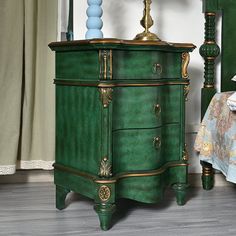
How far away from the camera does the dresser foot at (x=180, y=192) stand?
2477 millimetres

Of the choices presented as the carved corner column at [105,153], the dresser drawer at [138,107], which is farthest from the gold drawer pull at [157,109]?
the carved corner column at [105,153]

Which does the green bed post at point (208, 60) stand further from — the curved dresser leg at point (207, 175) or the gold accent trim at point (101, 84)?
the gold accent trim at point (101, 84)

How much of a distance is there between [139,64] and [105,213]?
68 cm

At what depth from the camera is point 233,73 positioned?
290 cm

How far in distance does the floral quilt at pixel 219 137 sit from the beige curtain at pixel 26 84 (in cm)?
90

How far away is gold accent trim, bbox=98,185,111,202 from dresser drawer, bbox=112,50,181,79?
0.49 metres

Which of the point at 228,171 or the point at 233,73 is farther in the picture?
the point at 233,73

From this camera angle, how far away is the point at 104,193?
6.83 ft

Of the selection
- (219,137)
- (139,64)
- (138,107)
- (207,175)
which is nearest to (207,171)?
(207,175)

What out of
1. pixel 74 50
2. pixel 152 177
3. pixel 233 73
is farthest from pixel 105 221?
pixel 233 73

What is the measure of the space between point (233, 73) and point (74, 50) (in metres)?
1.15

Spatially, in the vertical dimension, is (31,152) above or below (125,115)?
below

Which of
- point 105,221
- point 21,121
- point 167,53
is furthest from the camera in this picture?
point 21,121

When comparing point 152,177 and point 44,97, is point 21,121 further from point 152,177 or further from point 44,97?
point 152,177
